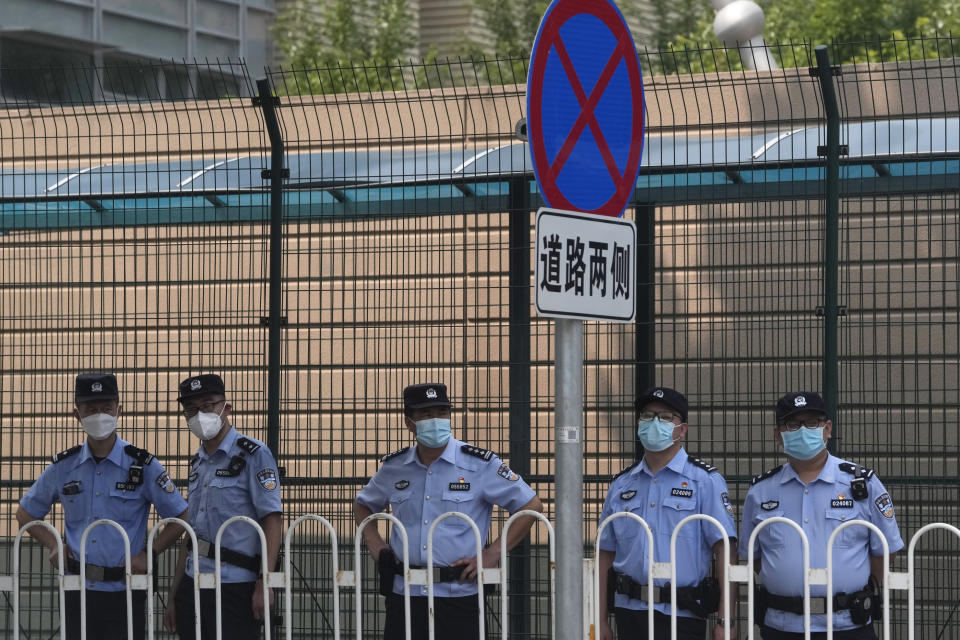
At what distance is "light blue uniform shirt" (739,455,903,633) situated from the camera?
578cm

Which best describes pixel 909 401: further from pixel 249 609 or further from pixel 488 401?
pixel 249 609

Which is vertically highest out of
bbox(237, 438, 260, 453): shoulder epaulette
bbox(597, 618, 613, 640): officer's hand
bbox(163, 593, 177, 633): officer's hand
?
bbox(237, 438, 260, 453): shoulder epaulette

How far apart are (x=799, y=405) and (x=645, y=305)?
163cm

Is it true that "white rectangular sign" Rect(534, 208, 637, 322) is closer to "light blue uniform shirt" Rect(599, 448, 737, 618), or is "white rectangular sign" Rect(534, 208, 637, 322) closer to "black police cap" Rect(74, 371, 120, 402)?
"light blue uniform shirt" Rect(599, 448, 737, 618)

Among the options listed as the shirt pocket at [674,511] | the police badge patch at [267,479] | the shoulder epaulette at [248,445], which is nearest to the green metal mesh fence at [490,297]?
the shoulder epaulette at [248,445]

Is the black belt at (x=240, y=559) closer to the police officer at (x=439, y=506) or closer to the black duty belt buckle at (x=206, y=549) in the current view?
the black duty belt buckle at (x=206, y=549)

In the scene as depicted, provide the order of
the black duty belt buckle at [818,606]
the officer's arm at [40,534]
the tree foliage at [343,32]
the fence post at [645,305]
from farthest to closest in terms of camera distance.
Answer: the tree foliage at [343,32], the fence post at [645,305], the officer's arm at [40,534], the black duty belt buckle at [818,606]

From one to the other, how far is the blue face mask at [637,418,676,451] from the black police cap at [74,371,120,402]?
274cm

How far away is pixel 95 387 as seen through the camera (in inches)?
281

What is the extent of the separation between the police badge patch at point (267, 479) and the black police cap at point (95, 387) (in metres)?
0.96

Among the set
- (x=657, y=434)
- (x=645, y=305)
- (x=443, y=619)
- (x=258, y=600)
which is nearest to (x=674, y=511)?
(x=657, y=434)

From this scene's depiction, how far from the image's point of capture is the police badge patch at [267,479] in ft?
22.4

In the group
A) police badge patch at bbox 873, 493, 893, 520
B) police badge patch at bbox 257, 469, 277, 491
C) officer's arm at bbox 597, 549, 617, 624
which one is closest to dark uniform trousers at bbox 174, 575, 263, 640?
police badge patch at bbox 257, 469, 277, 491

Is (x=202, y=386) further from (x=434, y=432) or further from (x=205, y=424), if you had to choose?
(x=434, y=432)
